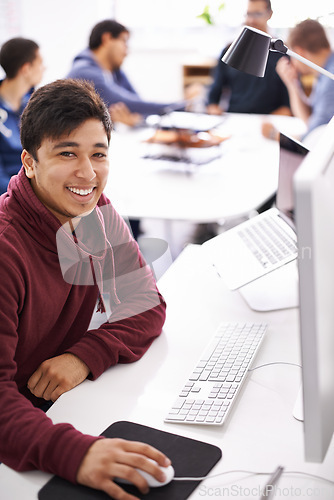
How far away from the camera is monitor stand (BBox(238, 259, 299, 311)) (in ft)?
4.33

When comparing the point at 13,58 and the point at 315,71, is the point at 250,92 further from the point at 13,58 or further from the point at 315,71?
the point at 13,58

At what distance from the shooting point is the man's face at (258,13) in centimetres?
282

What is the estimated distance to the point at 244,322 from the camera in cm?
125

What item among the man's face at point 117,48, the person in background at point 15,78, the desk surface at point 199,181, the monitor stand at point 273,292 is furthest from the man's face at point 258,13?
the monitor stand at point 273,292

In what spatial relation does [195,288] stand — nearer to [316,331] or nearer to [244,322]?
[244,322]

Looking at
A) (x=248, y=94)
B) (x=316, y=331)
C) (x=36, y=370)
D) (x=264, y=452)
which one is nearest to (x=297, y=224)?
(x=316, y=331)

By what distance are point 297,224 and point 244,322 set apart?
69cm

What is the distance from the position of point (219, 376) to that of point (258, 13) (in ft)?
7.87

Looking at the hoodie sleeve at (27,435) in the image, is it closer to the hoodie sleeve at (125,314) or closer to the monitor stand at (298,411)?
the hoodie sleeve at (125,314)

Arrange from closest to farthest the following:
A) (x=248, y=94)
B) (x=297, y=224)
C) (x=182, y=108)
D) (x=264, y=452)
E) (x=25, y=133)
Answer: (x=297, y=224), (x=264, y=452), (x=25, y=133), (x=182, y=108), (x=248, y=94)

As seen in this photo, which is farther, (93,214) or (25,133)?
(93,214)

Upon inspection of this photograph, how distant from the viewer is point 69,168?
Result: 1089 millimetres

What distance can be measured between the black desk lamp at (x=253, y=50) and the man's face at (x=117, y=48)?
191 cm

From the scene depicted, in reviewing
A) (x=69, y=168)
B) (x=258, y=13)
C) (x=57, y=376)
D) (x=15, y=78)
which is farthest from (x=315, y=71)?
(x=57, y=376)
